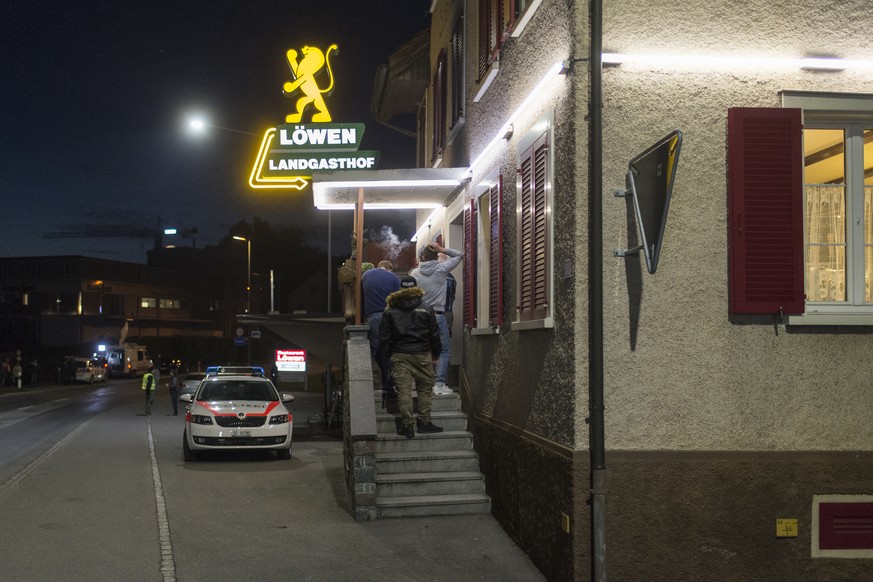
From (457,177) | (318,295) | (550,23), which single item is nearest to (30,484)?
(457,177)

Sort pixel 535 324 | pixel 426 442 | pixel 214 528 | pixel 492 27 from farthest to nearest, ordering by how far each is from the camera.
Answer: pixel 492 27
pixel 426 442
pixel 214 528
pixel 535 324

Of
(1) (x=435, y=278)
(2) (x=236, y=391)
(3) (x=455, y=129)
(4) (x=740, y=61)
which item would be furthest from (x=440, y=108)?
(4) (x=740, y=61)

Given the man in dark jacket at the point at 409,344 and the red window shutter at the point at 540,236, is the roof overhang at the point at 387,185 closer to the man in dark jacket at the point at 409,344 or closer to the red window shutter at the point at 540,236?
the man in dark jacket at the point at 409,344

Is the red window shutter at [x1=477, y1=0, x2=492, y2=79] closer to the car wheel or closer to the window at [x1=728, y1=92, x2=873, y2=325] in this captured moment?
the window at [x1=728, y1=92, x2=873, y2=325]

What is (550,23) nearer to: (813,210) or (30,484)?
(813,210)

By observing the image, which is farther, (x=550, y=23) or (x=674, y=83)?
(x=550, y=23)

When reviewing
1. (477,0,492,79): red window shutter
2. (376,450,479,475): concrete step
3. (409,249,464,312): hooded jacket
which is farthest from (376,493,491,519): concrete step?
(477,0,492,79): red window shutter

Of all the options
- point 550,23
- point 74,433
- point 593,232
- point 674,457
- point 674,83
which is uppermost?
point 550,23

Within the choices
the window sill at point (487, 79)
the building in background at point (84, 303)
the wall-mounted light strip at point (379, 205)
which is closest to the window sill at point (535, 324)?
the window sill at point (487, 79)

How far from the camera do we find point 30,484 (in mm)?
14281

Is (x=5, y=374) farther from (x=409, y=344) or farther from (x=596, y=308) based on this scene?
(x=596, y=308)

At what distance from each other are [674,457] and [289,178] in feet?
36.7

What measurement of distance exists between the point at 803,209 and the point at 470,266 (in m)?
5.80

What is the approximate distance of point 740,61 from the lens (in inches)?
304
